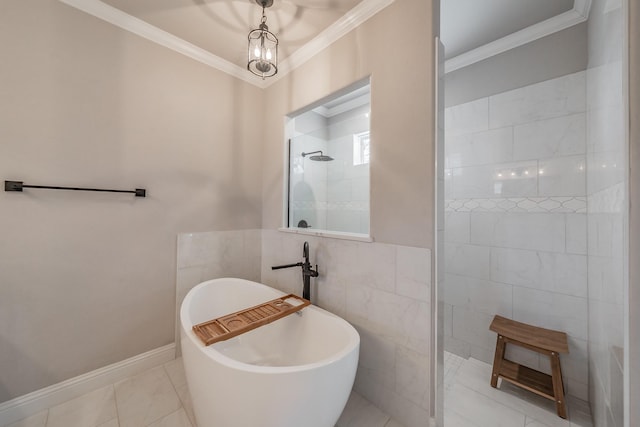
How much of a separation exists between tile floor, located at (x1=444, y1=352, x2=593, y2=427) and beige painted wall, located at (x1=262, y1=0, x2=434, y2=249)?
46.0 inches

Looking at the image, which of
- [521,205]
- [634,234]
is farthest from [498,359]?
[634,234]

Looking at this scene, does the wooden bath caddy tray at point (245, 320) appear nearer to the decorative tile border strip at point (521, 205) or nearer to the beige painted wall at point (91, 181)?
the beige painted wall at point (91, 181)

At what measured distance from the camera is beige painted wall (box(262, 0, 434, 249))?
123 centimetres

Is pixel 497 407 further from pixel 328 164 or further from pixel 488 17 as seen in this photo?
pixel 488 17

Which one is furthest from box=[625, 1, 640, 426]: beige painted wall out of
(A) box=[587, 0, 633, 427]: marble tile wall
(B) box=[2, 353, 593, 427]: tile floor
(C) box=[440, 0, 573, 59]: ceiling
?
(C) box=[440, 0, 573, 59]: ceiling

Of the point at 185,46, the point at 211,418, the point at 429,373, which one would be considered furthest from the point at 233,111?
the point at 429,373

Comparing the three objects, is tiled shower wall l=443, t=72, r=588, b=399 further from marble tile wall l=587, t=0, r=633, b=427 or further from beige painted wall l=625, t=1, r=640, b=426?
beige painted wall l=625, t=1, r=640, b=426

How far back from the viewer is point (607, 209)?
102 cm

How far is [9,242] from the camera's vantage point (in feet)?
4.23

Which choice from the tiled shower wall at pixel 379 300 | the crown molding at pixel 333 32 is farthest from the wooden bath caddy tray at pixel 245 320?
the crown molding at pixel 333 32

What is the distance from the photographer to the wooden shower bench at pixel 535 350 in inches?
55.2

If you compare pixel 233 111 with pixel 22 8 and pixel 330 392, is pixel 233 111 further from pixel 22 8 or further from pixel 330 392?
pixel 330 392

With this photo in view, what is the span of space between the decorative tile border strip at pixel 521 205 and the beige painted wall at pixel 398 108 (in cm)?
106

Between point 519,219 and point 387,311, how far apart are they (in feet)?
4.27
